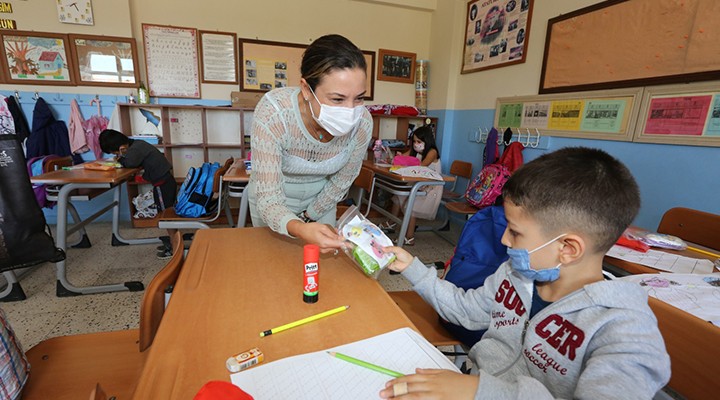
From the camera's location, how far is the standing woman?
110 centimetres

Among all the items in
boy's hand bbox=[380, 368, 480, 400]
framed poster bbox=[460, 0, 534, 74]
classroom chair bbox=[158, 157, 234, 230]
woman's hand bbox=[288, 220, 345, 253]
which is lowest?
classroom chair bbox=[158, 157, 234, 230]

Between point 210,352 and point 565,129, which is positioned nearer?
point 210,352

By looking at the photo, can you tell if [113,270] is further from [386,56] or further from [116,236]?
[386,56]

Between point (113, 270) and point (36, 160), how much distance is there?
1.59 m

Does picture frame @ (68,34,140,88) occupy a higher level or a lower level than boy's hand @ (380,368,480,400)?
higher

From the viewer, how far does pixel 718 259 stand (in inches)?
52.0

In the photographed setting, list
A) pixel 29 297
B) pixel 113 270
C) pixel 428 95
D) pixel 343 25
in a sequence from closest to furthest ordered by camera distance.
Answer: pixel 29 297 → pixel 113 270 → pixel 343 25 → pixel 428 95

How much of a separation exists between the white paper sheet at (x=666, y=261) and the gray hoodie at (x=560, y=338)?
27.6 inches

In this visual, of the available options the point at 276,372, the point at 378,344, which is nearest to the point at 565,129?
the point at 378,344

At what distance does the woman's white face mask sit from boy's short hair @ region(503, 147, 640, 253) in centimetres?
67

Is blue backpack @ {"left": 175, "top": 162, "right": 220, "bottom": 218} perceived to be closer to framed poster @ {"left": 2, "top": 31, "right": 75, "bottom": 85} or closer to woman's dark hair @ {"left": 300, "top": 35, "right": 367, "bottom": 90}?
woman's dark hair @ {"left": 300, "top": 35, "right": 367, "bottom": 90}

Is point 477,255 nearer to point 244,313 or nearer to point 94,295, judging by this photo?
point 244,313

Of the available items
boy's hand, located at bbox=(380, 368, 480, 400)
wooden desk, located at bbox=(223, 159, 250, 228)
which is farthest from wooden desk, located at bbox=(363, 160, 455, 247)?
boy's hand, located at bbox=(380, 368, 480, 400)

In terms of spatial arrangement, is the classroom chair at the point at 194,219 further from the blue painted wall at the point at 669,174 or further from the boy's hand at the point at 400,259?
the blue painted wall at the point at 669,174
